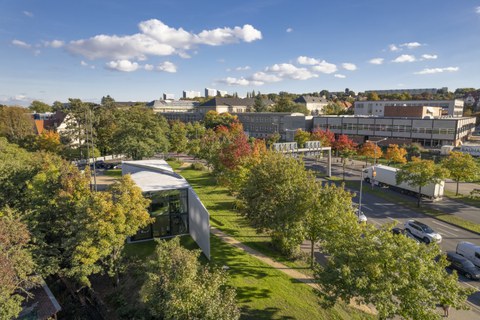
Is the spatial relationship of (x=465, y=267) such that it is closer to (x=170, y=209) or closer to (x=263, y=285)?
Result: (x=263, y=285)

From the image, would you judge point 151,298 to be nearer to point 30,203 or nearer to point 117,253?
point 117,253

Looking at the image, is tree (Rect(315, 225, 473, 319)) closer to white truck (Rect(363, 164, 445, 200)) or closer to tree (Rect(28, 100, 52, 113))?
white truck (Rect(363, 164, 445, 200))

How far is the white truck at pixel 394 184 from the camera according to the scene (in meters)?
35.8

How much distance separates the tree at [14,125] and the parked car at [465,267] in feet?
217

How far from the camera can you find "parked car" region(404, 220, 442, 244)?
25094mm

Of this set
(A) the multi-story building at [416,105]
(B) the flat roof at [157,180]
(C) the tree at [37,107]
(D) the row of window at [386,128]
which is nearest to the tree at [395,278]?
(B) the flat roof at [157,180]

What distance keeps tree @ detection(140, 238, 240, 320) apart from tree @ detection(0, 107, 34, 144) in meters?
56.5

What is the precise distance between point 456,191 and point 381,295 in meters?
35.9

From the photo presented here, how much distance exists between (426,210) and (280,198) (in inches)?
922

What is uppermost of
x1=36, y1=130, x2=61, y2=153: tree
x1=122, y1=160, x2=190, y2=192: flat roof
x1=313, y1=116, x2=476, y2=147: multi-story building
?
x1=313, y1=116, x2=476, y2=147: multi-story building

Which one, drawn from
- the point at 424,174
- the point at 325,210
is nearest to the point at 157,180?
the point at 325,210

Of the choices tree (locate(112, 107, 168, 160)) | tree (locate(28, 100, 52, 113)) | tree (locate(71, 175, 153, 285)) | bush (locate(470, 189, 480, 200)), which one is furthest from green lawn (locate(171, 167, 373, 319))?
tree (locate(28, 100, 52, 113))

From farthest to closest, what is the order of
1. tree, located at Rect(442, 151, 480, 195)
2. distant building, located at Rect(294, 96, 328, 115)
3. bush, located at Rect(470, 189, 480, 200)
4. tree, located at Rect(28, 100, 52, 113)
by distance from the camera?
tree, located at Rect(28, 100, 52, 113)
distant building, located at Rect(294, 96, 328, 115)
tree, located at Rect(442, 151, 480, 195)
bush, located at Rect(470, 189, 480, 200)

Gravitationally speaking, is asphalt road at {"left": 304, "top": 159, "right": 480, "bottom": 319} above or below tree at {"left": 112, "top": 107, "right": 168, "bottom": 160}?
below
